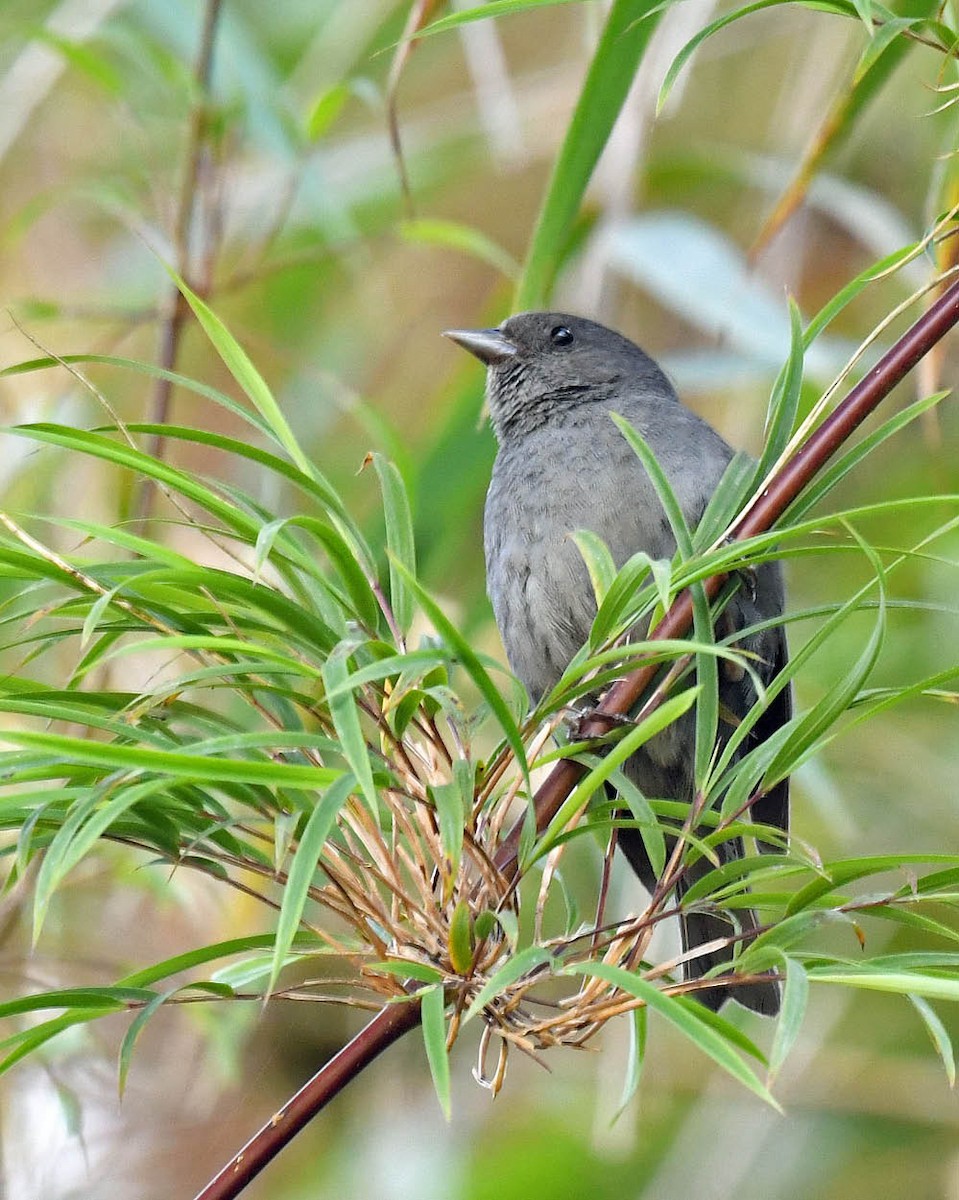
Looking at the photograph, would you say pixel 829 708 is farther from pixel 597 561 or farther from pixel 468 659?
pixel 468 659

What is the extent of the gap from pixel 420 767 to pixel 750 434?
329 centimetres

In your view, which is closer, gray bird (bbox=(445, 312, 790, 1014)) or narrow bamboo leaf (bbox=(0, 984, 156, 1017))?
narrow bamboo leaf (bbox=(0, 984, 156, 1017))

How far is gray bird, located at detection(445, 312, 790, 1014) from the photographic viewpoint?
2555 mm

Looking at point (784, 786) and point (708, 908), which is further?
point (784, 786)

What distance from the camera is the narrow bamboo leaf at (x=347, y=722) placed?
133cm

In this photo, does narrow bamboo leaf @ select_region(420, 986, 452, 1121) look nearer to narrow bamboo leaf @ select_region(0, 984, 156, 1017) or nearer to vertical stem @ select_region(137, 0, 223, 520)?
narrow bamboo leaf @ select_region(0, 984, 156, 1017)

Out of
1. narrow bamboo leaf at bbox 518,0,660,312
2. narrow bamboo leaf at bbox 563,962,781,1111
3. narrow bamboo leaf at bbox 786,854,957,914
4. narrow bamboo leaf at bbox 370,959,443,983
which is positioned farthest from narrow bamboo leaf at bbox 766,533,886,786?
narrow bamboo leaf at bbox 518,0,660,312

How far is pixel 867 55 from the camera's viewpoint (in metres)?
1.70

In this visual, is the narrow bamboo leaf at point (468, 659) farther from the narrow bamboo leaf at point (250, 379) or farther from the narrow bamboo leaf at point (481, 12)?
the narrow bamboo leaf at point (481, 12)

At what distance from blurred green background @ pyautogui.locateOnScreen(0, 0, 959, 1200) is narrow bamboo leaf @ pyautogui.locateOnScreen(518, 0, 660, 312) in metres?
0.38

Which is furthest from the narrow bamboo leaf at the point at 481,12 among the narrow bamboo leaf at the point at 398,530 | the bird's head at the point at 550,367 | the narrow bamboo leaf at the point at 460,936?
the bird's head at the point at 550,367

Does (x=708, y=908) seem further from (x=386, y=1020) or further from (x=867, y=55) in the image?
(x=867, y=55)

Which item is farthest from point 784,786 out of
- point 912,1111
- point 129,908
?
point 129,908

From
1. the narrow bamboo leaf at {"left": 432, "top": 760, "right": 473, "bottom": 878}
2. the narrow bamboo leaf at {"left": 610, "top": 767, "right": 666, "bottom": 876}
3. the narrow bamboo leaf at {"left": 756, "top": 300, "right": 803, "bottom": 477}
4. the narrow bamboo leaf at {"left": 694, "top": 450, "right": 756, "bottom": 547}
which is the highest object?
the narrow bamboo leaf at {"left": 756, "top": 300, "right": 803, "bottom": 477}
